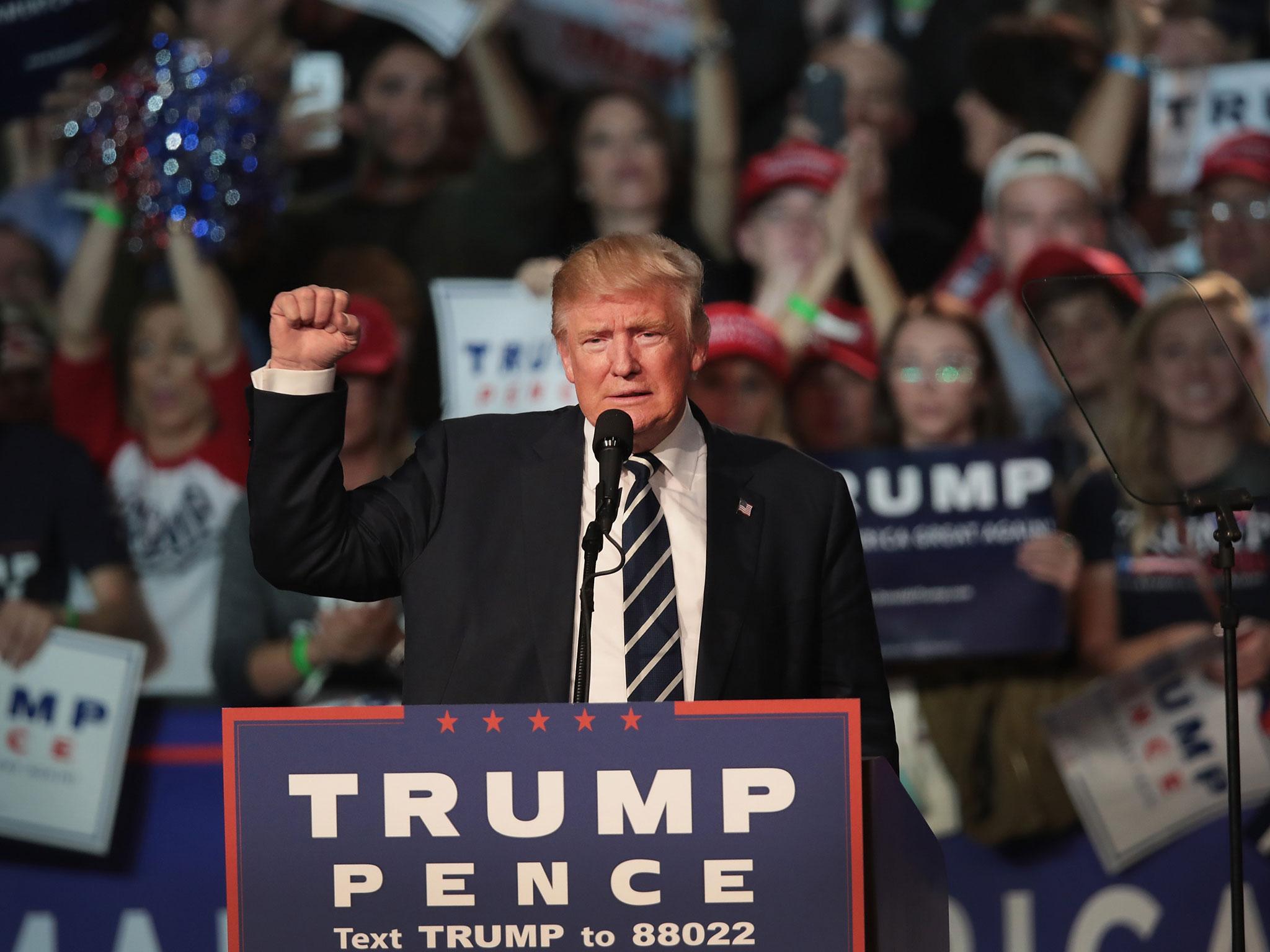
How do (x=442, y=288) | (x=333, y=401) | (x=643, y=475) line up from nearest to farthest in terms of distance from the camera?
(x=333, y=401)
(x=643, y=475)
(x=442, y=288)

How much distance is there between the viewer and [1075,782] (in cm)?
421

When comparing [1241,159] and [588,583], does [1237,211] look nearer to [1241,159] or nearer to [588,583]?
[1241,159]

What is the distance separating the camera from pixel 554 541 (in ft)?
6.39

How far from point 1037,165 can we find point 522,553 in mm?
2802

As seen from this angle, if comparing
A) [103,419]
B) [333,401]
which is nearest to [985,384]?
[103,419]

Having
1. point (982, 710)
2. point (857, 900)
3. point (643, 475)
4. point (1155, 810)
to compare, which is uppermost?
point (643, 475)

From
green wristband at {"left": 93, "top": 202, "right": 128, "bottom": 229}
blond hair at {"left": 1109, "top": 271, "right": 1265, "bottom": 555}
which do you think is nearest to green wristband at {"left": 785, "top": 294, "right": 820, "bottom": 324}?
blond hair at {"left": 1109, "top": 271, "right": 1265, "bottom": 555}

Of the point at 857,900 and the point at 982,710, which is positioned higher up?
the point at 857,900

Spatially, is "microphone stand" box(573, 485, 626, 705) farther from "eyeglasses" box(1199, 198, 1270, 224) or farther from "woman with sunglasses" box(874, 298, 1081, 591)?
"eyeglasses" box(1199, 198, 1270, 224)

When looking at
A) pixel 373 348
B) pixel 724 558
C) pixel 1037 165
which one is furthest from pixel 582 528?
pixel 1037 165

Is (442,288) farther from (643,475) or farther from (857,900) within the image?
(857,900)

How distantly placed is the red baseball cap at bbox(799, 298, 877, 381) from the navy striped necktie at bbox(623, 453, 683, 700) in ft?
7.48

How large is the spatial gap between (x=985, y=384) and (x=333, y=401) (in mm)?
2742

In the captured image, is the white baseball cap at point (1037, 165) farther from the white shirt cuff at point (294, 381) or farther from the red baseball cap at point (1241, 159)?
the white shirt cuff at point (294, 381)
